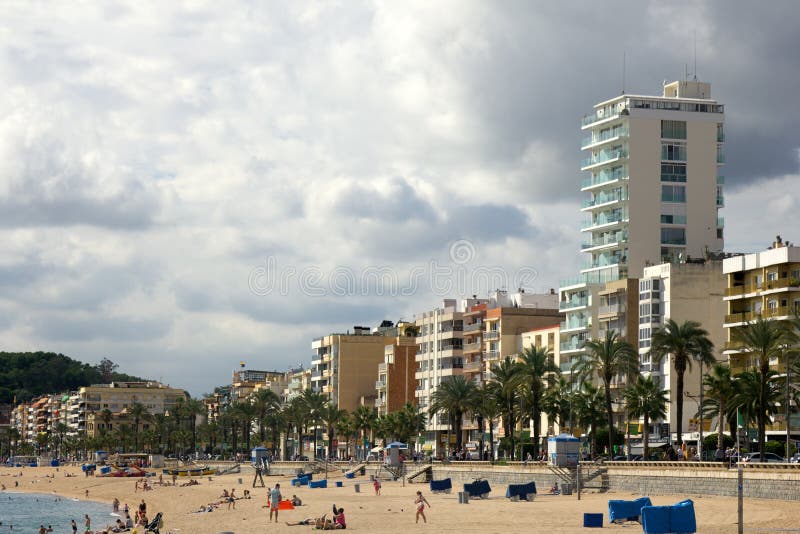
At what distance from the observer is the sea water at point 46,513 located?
85.8 metres

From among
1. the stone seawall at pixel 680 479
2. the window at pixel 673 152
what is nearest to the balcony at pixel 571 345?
the window at pixel 673 152

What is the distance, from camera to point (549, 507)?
59.4 m

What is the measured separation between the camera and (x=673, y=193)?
109 meters

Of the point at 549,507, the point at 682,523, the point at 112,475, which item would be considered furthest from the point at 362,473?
the point at 682,523

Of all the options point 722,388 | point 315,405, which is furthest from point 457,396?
point 722,388

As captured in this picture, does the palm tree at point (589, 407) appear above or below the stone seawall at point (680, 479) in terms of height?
above

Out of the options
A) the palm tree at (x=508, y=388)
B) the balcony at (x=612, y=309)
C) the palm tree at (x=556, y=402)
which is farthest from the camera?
the balcony at (x=612, y=309)

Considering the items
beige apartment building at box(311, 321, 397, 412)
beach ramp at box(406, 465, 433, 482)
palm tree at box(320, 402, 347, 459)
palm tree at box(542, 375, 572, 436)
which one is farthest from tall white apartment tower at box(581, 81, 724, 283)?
beige apartment building at box(311, 321, 397, 412)

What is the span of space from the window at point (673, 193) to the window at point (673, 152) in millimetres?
2642

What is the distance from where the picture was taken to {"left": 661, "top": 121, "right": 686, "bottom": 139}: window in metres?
109

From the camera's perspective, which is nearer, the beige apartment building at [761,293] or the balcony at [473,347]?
the beige apartment building at [761,293]

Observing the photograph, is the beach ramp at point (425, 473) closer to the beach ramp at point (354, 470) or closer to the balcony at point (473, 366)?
the beach ramp at point (354, 470)

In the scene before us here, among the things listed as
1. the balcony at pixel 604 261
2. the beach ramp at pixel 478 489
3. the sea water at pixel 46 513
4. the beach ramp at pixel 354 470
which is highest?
the balcony at pixel 604 261

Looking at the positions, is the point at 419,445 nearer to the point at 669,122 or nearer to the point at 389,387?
the point at 389,387
